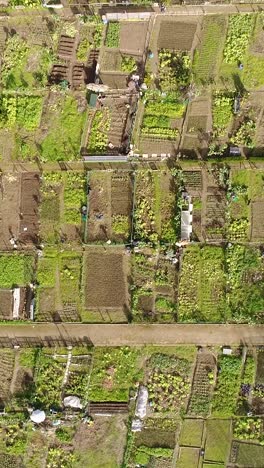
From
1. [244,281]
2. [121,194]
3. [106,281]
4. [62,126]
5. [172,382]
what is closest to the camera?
[244,281]

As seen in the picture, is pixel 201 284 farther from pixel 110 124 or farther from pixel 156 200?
pixel 110 124

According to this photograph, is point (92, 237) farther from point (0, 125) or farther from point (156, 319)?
point (0, 125)

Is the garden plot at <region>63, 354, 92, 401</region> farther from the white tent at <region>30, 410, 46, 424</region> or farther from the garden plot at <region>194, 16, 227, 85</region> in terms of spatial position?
the garden plot at <region>194, 16, 227, 85</region>

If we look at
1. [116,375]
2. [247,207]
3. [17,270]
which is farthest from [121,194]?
[116,375]

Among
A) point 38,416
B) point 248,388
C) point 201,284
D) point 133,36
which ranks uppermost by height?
point 133,36

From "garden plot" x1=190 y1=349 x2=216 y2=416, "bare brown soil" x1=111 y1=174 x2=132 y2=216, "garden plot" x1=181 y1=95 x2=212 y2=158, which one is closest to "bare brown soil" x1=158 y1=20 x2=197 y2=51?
"garden plot" x1=181 y1=95 x2=212 y2=158

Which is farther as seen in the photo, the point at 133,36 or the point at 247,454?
the point at 133,36

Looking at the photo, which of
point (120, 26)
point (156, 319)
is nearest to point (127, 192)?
point (156, 319)
